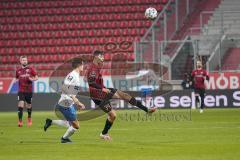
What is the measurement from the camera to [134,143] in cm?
1667

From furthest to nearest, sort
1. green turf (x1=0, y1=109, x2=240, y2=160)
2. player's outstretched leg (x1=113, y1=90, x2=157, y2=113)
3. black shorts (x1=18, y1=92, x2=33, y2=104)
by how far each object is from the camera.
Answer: black shorts (x1=18, y1=92, x2=33, y2=104), player's outstretched leg (x1=113, y1=90, x2=157, y2=113), green turf (x1=0, y1=109, x2=240, y2=160)

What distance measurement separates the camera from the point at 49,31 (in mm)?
43188

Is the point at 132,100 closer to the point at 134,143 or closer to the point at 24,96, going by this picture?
the point at 134,143

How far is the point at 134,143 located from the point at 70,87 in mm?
2128

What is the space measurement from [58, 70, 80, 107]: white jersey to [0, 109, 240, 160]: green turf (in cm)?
106

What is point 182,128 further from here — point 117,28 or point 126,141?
point 117,28

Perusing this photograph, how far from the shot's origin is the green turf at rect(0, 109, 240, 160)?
45.6 ft

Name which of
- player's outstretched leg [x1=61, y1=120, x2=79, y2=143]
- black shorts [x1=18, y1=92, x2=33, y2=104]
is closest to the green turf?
player's outstretched leg [x1=61, y1=120, x2=79, y2=143]

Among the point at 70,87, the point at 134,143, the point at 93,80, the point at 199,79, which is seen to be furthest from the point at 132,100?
the point at 199,79

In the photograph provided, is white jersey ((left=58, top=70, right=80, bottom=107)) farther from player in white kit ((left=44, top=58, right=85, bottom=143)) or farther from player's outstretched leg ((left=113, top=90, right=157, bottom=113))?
player's outstretched leg ((left=113, top=90, right=157, bottom=113))

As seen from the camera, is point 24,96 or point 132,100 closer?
point 132,100

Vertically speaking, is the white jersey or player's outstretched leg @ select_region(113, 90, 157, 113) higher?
the white jersey

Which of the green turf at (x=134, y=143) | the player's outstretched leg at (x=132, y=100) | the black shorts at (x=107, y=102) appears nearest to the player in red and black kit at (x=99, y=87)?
the black shorts at (x=107, y=102)

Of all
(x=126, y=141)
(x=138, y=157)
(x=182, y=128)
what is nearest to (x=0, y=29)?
(x=182, y=128)
